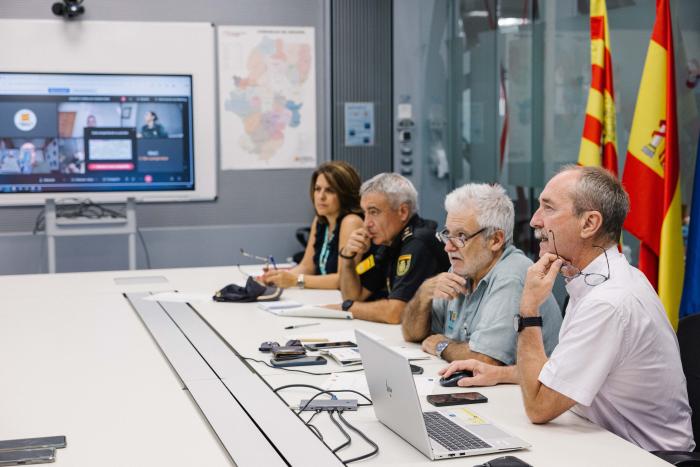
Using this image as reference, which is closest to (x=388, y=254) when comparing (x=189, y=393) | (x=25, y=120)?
(x=189, y=393)

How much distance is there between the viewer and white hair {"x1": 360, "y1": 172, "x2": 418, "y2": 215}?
3.53m

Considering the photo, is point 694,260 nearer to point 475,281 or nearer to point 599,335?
point 475,281

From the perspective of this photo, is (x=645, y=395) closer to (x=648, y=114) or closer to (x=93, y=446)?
(x=93, y=446)

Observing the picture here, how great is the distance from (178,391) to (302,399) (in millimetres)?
365

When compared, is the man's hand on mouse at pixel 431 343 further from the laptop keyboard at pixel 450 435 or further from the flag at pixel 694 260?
the flag at pixel 694 260

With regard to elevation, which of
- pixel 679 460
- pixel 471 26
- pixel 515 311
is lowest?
pixel 679 460

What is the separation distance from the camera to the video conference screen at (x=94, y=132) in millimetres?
5723

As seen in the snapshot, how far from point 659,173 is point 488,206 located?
3.83 ft

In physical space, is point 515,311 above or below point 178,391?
above

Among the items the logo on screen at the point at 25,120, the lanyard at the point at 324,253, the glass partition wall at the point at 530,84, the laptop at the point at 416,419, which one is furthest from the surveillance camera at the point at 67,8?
the laptop at the point at 416,419

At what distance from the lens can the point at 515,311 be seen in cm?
254

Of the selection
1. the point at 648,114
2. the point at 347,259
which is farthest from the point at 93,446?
the point at 648,114

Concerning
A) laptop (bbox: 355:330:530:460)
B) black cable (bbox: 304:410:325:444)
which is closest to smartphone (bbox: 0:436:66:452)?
black cable (bbox: 304:410:325:444)

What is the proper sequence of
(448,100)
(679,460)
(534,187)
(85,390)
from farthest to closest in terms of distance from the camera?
(448,100) → (534,187) → (85,390) → (679,460)
